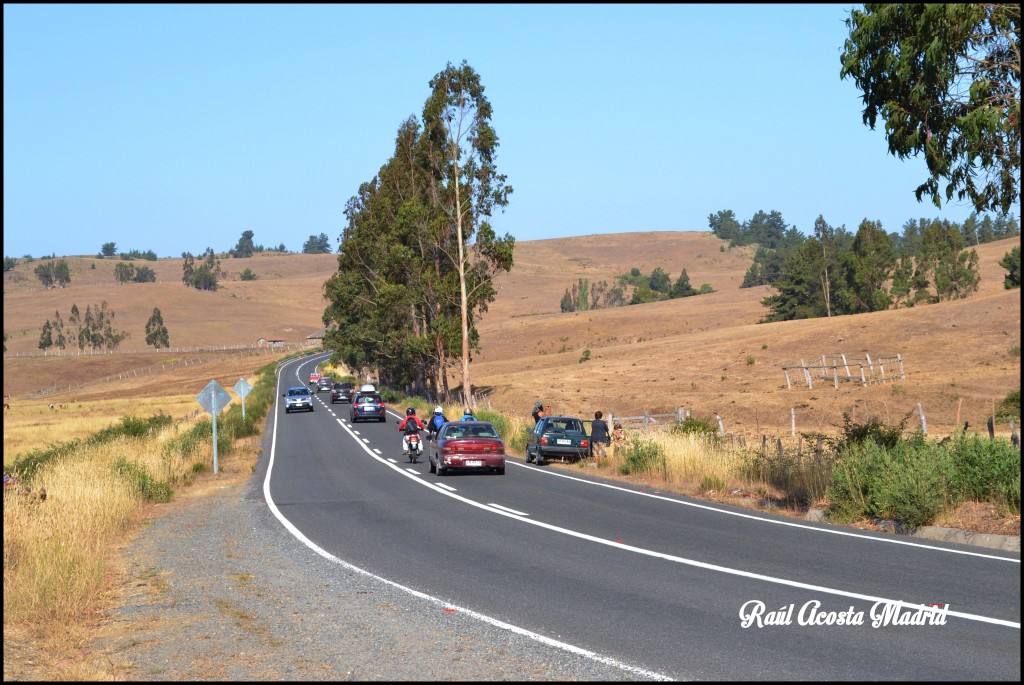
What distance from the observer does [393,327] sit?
61.9 meters

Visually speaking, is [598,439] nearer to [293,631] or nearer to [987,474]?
[987,474]

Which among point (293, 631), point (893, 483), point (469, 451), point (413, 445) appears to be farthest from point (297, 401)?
point (293, 631)

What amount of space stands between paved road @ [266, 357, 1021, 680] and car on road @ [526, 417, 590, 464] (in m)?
7.79

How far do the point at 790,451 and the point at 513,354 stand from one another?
92.9 metres

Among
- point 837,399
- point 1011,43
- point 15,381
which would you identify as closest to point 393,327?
point 837,399

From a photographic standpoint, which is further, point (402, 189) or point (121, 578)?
point (402, 189)

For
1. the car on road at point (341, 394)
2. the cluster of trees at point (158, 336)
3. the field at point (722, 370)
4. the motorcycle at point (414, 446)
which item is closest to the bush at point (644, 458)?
the field at point (722, 370)

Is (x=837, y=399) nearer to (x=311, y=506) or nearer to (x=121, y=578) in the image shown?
(x=311, y=506)

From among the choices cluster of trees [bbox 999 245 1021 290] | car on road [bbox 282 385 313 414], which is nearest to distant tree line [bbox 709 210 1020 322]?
cluster of trees [bbox 999 245 1021 290]

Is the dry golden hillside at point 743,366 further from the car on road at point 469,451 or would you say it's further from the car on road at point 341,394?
the car on road at point 469,451

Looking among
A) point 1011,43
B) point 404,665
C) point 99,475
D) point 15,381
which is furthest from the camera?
point 15,381

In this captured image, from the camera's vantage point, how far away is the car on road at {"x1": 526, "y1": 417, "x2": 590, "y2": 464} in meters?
29.2

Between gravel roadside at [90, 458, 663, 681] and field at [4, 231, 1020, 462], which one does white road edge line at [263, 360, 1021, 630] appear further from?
field at [4, 231, 1020, 462]

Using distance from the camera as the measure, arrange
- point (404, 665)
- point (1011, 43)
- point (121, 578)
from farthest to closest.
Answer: point (1011, 43) → point (121, 578) → point (404, 665)
